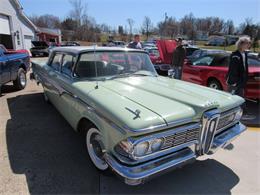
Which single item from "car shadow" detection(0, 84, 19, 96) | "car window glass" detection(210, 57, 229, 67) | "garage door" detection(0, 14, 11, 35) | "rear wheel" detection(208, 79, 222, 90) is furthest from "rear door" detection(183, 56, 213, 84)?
"garage door" detection(0, 14, 11, 35)

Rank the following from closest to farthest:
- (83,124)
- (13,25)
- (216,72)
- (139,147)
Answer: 1. (139,147)
2. (83,124)
3. (216,72)
4. (13,25)

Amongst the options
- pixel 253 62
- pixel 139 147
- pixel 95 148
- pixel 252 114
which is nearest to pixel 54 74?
pixel 95 148

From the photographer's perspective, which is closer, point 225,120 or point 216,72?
point 225,120

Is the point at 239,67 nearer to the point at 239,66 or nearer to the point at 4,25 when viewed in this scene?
the point at 239,66

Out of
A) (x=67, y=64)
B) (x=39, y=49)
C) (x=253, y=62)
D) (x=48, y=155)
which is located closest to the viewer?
(x=48, y=155)

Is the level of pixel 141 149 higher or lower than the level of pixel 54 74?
lower

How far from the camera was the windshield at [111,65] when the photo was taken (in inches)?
143

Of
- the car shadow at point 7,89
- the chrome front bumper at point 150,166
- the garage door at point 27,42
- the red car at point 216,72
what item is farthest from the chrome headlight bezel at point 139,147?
the garage door at point 27,42

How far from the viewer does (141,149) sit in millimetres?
2203

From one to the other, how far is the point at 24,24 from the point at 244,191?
81.9ft

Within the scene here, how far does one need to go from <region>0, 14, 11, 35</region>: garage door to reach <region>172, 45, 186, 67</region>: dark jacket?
54.3 feet

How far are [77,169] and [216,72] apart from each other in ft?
16.4

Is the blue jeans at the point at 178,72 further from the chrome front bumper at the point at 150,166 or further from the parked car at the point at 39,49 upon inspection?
the parked car at the point at 39,49

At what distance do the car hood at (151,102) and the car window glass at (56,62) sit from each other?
153 centimetres
